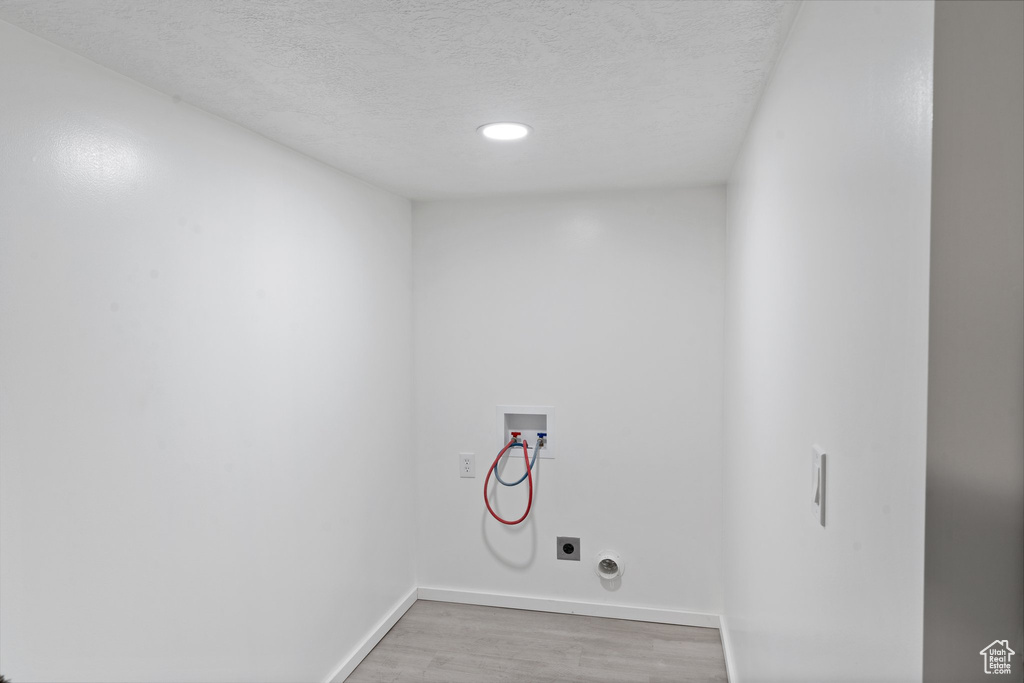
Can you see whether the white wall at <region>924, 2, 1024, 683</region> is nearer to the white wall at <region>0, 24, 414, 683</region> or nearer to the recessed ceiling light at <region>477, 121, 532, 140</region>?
the recessed ceiling light at <region>477, 121, 532, 140</region>

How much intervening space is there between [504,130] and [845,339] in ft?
4.77

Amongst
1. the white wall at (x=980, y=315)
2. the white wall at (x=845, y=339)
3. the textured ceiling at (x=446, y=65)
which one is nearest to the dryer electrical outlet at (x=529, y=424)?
the textured ceiling at (x=446, y=65)

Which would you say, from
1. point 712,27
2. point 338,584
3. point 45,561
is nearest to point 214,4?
point 712,27

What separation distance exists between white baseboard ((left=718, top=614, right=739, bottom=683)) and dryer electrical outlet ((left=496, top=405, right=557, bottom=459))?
112 cm

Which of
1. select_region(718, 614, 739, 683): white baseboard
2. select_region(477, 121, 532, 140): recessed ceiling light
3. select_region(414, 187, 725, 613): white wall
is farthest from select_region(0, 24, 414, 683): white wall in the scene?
select_region(718, 614, 739, 683): white baseboard

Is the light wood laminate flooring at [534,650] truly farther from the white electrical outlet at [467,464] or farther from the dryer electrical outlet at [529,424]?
the dryer electrical outlet at [529,424]

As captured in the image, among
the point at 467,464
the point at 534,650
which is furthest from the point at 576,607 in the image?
the point at 467,464

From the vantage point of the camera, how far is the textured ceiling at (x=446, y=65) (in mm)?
1274

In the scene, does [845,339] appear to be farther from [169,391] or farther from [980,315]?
[169,391]

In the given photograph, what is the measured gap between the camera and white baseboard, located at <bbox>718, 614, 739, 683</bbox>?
8.08ft

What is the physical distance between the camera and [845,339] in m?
0.93

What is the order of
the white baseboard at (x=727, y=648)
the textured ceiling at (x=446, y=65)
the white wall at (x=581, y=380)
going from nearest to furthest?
the textured ceiling at (x=446, y=65)
the white baseboard at (x=727, y=648)
the white wall at (x=581, y=380)

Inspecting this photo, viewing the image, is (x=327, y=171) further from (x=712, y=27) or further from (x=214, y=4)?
(x=712, y=27)

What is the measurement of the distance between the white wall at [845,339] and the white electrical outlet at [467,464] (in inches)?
69.8
